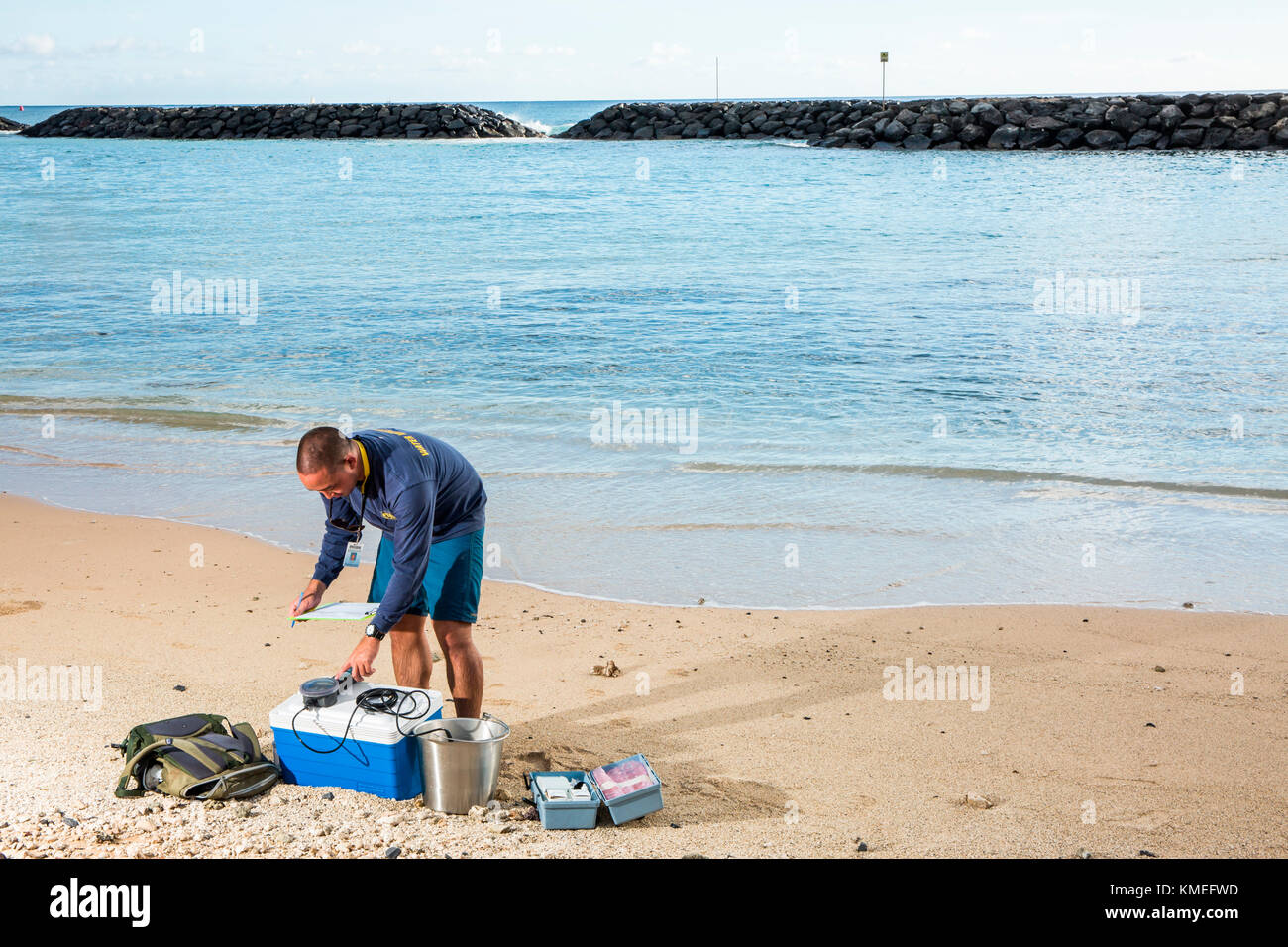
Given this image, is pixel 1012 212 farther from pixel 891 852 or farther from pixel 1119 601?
pixel 891 852

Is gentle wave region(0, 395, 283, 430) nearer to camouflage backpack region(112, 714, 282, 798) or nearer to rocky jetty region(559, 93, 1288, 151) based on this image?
camouflage backpack region(112, 714, 282, 798)

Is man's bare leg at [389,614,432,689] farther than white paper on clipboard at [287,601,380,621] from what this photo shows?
Yes

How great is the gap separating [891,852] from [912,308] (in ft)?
41.7

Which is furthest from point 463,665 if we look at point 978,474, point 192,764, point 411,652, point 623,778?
point 978,474

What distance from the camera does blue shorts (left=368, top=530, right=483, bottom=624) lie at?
435 cm

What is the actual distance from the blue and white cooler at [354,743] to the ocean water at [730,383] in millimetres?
2561

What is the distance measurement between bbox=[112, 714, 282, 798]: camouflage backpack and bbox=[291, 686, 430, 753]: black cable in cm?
23

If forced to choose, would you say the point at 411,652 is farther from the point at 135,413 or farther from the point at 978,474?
the point at 135,413

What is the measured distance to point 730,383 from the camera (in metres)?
12.0

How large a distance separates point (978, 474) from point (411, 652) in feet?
18.4

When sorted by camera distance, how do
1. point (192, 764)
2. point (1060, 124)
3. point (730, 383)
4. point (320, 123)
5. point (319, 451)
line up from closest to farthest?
point (319, 451)
point (192, 764)
point (730, 383)
point (1060, 124)
point (320, 123)

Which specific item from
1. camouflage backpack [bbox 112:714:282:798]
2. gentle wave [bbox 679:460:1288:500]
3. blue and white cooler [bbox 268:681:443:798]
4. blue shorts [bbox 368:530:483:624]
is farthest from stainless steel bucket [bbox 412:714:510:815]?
gentle wave [bbox 679:460:1288:500]

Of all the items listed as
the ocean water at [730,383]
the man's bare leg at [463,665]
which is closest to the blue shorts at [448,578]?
the man's bare leg at [463,665]

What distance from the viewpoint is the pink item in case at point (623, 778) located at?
402cm
